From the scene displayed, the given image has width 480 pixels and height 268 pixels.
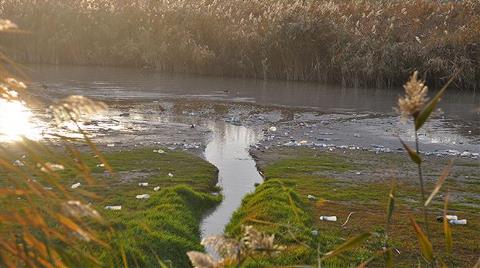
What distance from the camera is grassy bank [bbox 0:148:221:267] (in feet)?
21.8

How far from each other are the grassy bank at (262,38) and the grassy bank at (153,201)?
13.6m

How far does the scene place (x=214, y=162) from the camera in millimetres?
12742

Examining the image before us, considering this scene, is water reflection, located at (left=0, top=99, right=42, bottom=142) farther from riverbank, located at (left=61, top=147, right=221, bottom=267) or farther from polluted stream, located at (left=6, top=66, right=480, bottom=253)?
riverbank, located at (left=61, top=147, right=221, bottom=267)

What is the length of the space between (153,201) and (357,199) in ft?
9.71

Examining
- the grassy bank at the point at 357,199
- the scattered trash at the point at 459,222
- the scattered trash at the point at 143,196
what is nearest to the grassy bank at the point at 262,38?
the grassy bank at the point at 357,199

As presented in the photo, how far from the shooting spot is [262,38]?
26.0m

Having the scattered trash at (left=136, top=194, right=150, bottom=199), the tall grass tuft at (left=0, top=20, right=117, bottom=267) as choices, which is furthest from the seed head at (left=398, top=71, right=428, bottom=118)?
the scattered trash at (left=136, top=194, right=150, bottom=199)

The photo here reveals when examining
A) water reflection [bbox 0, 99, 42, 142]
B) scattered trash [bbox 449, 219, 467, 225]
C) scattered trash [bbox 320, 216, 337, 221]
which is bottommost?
scattered trash [bbox 449, 219, 467, 225]

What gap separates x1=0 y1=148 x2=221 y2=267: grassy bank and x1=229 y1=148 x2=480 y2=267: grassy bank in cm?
66

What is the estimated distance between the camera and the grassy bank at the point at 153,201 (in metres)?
6.66

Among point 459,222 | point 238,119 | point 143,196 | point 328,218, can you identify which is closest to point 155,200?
point 143,196

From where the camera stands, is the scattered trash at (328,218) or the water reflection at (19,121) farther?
the water reflection at (19,121)

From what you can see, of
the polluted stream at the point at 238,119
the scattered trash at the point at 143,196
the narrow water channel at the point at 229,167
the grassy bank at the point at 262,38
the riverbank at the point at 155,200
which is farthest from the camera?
the grassy bank at the point at 262,38

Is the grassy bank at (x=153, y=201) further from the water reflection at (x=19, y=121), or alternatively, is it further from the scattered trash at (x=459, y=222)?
the scattered trash at (x=459, y=222)
